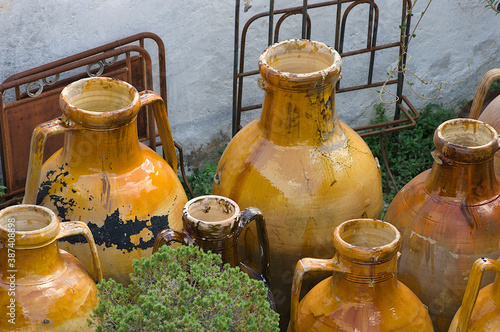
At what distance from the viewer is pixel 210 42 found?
3.49 meters

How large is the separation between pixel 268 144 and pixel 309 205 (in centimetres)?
23

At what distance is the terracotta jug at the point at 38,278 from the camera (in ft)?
5.36

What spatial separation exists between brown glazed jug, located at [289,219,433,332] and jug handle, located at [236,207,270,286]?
0.19 meters

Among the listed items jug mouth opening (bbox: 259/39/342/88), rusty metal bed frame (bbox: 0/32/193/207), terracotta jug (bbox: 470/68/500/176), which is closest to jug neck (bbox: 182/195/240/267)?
jug mouth opening (bbox: 259/39/342/88)

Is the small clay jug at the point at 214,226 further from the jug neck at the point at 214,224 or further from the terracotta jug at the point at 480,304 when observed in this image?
the terracotta jug at the point at 480,304

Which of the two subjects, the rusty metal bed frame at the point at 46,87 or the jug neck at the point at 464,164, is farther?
the rusty metal bed frame at the point at 46,87

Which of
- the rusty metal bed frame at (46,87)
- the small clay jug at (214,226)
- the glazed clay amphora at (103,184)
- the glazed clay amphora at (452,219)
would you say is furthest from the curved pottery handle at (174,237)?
the rusty metal bed frame at (46,87)

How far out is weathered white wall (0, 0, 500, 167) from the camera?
118 inches

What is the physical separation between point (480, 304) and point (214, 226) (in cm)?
70

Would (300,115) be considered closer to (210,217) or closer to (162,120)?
(210,217)

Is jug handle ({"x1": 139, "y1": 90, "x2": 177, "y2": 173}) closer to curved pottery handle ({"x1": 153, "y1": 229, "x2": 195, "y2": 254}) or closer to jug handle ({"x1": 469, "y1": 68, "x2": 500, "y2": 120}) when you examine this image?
curved pottery handle ({"x1": 153, "y1": 229, "x2": 195, "y2": 254})

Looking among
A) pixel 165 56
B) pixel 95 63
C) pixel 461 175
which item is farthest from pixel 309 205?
pixel 165 56

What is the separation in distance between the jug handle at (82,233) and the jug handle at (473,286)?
0.97m

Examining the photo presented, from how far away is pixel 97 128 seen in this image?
189cm
